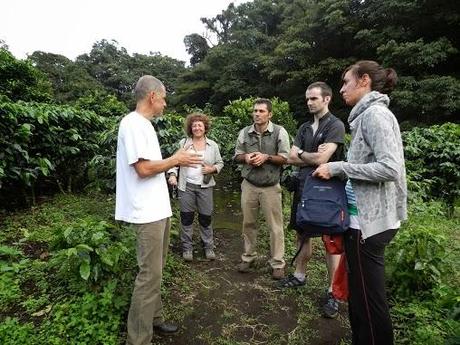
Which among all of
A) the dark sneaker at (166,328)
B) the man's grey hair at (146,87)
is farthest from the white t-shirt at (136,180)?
the dark sneaker at (166,328)

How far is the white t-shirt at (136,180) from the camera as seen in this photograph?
252cm

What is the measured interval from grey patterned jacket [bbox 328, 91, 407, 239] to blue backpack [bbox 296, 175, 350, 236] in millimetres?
189

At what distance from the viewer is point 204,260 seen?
4.56 metres

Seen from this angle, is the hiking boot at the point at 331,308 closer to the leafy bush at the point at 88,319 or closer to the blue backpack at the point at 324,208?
the blue backpack at the point at 324,208

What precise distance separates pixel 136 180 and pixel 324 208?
135 cm

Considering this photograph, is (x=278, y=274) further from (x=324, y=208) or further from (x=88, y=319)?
(x=88, y=319)

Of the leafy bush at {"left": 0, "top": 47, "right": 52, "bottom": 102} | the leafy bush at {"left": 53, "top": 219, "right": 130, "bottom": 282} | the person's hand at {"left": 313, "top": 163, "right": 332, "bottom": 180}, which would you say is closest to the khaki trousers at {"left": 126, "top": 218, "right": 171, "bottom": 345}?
the leafy bush at {"left": 53, "top": 219, "right": 130, "bottom": 282}

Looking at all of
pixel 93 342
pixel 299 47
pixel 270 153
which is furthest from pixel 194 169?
pixel 299 47

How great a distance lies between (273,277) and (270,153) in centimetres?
142

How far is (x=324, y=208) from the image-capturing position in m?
2.48

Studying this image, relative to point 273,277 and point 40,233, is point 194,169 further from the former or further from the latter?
point 40,233

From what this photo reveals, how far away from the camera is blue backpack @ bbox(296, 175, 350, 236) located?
239 centimetres

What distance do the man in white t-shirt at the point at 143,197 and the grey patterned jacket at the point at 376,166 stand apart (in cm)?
122

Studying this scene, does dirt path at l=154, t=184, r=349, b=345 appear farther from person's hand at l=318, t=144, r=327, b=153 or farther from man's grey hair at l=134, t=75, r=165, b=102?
man's grey hair at l=134, t=75, r=165, b=102
